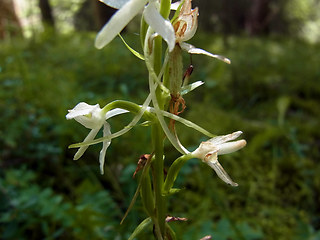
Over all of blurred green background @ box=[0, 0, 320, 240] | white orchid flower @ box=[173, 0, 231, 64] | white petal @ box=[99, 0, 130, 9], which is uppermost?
white petal @ box=[99, 0, 130, 9]

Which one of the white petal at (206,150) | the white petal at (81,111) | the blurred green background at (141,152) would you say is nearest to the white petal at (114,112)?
the white petal at (81,111)

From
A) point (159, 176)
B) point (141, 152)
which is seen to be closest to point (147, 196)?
point (159, 176)

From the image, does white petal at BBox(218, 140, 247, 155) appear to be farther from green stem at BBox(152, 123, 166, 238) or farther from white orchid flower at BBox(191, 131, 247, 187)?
green stem at BBox(152, 123, 166, 238)

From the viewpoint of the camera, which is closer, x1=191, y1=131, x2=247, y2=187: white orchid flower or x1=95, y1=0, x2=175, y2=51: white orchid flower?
x1=95, y1=0, x2=175, y2=51: white orchid flower

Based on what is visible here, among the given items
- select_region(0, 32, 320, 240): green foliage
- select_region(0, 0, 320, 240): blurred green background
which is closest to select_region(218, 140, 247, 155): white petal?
select_region(0, 32, 320, 240): green foliage

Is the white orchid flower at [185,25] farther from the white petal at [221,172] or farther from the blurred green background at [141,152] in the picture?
the blurred green background at [141,152]

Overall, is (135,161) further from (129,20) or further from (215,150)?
(129,20)
